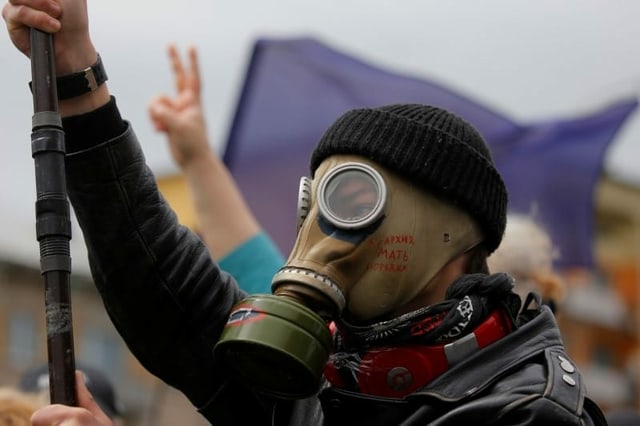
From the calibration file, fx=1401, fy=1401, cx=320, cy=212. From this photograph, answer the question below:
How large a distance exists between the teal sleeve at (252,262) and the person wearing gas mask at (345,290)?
1.54 meters

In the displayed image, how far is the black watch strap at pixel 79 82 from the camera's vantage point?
2809 millimetres

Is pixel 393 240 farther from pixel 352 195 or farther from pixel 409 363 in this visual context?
pixel 409 363

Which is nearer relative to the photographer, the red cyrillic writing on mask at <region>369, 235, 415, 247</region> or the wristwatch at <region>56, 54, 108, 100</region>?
the red cyrillic writing on mask at <region>369, 235, 415, 247</region>

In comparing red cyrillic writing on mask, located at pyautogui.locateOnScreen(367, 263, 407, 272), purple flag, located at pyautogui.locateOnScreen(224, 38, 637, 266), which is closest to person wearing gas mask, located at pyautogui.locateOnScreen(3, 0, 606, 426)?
red cyrillic writing on mask, located at pyautogui.locateOnScreen(367, 263, 407, 272)

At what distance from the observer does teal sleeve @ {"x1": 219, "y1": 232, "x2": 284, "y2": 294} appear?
15.1 ft

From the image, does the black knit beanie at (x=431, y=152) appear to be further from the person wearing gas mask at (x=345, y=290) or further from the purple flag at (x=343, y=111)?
the purple flag at (x=343, y=111)

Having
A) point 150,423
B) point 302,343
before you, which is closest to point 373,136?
point 302,343

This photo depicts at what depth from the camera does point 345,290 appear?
2.68 meters

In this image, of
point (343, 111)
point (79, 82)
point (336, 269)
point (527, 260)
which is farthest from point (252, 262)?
point (343, 111)

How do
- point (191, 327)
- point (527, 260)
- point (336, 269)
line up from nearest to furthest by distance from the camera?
1. point (336, 269)
2. point (191, 327)
3. point (527, 260)

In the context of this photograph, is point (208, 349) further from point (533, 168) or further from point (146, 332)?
point (533, 168)

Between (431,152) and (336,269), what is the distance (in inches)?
13.5

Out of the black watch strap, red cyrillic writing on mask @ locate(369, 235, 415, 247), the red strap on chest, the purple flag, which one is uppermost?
the black watch strap

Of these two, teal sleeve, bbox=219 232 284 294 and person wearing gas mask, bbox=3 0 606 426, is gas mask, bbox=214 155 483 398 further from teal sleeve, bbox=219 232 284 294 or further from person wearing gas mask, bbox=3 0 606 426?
teal sleeve, bbox=219 232 284 294
